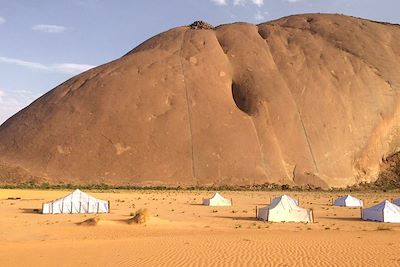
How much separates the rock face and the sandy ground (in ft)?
108

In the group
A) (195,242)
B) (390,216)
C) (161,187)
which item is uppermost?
(161,187)

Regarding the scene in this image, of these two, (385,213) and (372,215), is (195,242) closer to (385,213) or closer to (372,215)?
(385,213)

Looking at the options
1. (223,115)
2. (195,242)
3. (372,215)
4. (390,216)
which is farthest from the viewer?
(223,115)

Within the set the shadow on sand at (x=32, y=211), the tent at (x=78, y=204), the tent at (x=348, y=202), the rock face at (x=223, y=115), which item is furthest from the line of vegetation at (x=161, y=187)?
the tent at (x=78, y=204)

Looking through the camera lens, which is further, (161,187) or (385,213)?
(161,187)

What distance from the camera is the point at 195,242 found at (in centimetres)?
1920

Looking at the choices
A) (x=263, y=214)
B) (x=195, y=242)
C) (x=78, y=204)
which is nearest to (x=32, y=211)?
(x=78, y=204)

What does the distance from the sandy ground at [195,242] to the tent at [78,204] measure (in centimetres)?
144

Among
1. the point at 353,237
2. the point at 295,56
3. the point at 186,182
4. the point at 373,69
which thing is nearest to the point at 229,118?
the point at 186,182

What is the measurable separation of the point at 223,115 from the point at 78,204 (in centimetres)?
3944

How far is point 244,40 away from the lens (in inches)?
3307

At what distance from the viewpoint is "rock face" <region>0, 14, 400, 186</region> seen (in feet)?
214

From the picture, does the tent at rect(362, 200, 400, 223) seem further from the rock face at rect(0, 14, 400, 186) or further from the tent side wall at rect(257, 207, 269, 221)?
the rock face at rect(0, 14, 400, 186)

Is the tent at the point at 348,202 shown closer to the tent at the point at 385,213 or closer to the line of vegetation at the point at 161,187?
the tent at the point at 385,213
